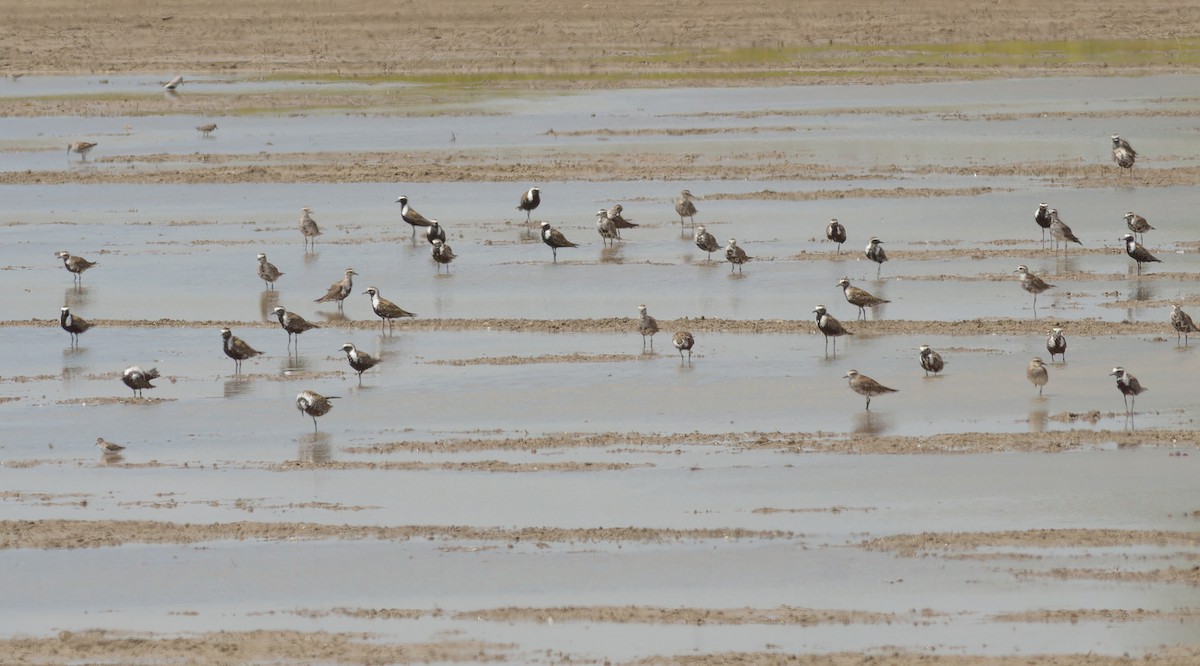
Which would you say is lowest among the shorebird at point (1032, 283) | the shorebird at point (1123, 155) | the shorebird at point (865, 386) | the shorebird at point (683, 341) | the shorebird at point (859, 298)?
the shorebird at point (865, 386)

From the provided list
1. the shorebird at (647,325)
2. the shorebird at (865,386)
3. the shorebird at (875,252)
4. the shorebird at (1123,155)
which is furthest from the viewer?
the shorebird at (1123,155)

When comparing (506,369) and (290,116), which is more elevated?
(290,116)

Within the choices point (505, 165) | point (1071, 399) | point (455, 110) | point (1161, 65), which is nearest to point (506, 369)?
point (1071, 399)

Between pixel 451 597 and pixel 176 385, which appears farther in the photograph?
pixel 176 385

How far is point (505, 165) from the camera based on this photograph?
40.6 m

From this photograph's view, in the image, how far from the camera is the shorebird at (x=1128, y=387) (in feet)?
63.9

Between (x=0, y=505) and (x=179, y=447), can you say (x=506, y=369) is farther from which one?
(x=0, y=505)

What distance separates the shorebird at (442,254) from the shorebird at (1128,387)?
12.6m

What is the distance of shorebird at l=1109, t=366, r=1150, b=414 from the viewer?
19.5 metres

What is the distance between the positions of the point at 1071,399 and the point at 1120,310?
16.8 feet

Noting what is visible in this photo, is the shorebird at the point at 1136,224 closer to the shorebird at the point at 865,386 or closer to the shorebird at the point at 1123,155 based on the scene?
the shorebird at the point at 1123,155

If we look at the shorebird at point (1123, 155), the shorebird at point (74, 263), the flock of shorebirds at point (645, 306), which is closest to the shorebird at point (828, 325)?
the flock of shorebirds at point (645, 306)

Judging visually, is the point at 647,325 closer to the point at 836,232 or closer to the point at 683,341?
the point at 683,341

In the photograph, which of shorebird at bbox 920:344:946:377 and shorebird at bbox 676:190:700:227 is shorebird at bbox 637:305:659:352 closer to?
shorebird at bbox 920:344:946:377
